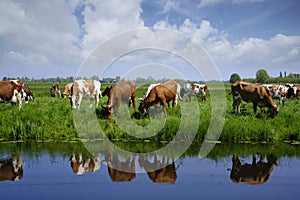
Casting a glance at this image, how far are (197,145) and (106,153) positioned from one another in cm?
314

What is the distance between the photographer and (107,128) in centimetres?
1161

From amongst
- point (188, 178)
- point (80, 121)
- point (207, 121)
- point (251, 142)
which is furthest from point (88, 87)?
point (188, 178)

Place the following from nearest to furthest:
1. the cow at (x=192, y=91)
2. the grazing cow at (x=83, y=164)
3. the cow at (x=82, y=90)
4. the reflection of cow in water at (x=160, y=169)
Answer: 1. the reflection of cow in water at (x=160, y=169)
2. the grazing cow at (x=83, y=164)
3. the cow at (x=82, y=90)
4. the cow at (x=192, y=91)

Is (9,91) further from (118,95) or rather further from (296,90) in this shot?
(296,90)

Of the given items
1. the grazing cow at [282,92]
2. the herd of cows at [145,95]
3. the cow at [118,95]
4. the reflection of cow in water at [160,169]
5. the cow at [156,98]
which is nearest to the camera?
the reflection of cow in water at [160,169]

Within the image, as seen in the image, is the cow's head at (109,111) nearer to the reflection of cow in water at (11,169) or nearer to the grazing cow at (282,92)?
the reflection of cow in water at (11,169)

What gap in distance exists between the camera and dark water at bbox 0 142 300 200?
19.2ft

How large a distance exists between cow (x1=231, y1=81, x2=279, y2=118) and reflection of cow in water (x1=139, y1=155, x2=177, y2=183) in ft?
24.7

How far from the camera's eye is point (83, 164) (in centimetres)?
768

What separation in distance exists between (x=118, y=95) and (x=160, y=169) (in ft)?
24.1

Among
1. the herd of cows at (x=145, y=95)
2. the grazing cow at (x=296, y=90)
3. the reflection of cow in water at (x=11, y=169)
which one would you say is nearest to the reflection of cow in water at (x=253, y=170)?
the reflection of cow in water at (x=11, y=169)

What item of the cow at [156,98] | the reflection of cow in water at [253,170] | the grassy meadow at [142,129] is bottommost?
the reflection of cow in water at [253,170]

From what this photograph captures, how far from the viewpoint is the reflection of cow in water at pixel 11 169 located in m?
6.58

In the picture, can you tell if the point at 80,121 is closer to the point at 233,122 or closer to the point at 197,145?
the point at 197,145
